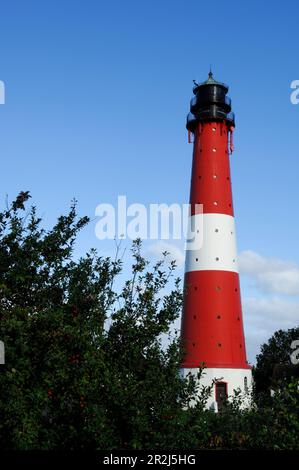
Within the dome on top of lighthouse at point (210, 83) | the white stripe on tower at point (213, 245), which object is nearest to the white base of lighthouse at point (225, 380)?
the white stripe on tower at point (213, 245)

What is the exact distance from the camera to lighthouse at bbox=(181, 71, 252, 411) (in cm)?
3741

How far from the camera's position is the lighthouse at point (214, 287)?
1473 inches

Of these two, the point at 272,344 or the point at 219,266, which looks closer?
the point at 219,266

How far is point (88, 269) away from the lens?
1163 cm

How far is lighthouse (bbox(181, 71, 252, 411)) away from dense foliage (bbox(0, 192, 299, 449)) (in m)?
26.1

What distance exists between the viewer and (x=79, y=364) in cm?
915

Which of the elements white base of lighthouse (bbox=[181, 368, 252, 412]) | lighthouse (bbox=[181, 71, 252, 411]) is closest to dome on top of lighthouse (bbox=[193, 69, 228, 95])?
lighthouse (bbox=[181, 71, 252, 411])

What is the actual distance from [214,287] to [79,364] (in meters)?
28.8

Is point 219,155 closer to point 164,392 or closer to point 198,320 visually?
point 198,320

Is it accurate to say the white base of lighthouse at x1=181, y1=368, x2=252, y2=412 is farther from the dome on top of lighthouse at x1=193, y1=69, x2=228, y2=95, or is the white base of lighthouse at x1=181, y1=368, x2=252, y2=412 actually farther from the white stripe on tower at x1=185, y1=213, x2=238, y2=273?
the dome on top of lighthouse at x1=193, y1=69, x2=228, y2=95
